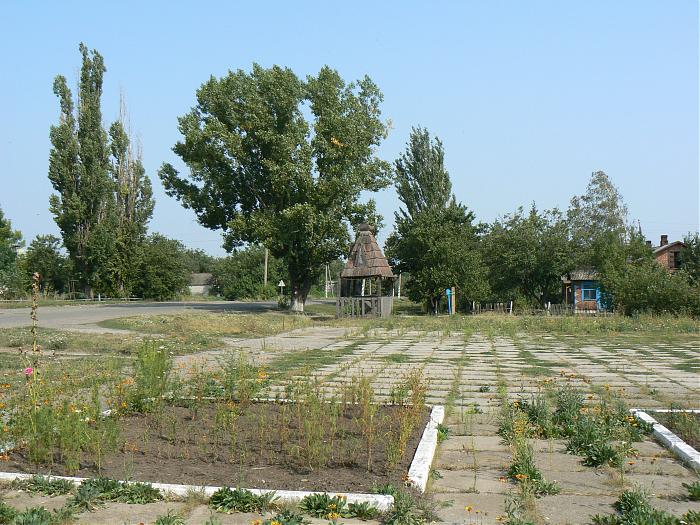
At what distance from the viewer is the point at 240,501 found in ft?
13.8


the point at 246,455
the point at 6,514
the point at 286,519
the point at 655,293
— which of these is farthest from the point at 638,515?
the point at 655,293

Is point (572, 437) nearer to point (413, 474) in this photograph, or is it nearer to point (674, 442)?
point (674, 442)

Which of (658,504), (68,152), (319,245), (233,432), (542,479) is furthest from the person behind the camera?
(68,152)

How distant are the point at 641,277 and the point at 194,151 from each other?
861 inches

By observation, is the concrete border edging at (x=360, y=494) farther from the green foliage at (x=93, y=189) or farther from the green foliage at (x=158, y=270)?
the green foliage at (x=158, y=270)

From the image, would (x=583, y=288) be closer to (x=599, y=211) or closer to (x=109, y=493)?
(x=599, y=211)

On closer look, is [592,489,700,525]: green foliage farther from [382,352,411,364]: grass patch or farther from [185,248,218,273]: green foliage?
[185,248,218,273]: green foliage

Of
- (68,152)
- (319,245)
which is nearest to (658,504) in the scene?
(319,245)

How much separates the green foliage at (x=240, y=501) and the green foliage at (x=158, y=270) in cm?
5014

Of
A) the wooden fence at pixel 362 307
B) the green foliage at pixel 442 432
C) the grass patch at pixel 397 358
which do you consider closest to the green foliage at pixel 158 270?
the wooden fence at pixel 362 307

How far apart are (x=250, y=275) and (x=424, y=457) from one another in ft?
227

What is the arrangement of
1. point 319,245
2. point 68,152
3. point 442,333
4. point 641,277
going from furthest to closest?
point 68,152
point 319,245
point 641,277
point 442,333

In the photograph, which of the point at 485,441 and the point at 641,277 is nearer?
the point at 485,441

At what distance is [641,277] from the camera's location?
1185 inches
